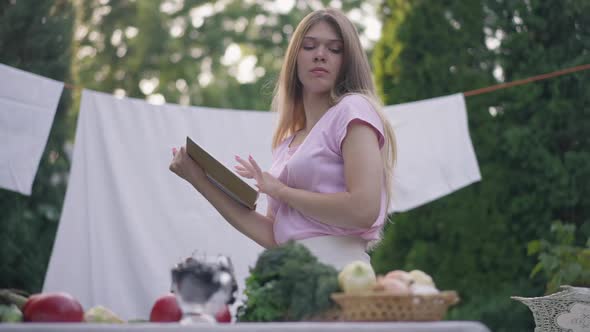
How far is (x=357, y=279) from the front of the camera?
137cm

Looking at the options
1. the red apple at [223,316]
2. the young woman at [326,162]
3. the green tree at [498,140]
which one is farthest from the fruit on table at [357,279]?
the green tree at [498,140]

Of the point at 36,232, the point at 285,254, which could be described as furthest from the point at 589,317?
the point at 36,232

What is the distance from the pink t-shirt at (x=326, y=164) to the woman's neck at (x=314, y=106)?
0.12 m

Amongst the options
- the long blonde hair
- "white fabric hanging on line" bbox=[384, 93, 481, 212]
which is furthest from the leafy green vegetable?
"white fabric hanging on line" bbox=[384, 93, 481, 212]

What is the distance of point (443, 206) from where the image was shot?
489cm

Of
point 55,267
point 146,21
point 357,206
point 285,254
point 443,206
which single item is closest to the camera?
point 285,254

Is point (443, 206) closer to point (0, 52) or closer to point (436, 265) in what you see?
point (436, 265)

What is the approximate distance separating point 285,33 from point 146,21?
2.29m

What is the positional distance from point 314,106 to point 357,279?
2.59ft

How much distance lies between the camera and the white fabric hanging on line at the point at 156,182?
12.9ft

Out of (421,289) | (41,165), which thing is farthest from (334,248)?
(41,165)

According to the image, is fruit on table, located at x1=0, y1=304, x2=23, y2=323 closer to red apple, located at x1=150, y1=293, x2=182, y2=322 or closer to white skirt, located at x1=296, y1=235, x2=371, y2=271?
red apple, located at x1=150, y1=293, x2=182, y2=322

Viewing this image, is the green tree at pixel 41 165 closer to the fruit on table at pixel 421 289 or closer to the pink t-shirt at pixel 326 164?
the pink t-shirt at pixel 326 164

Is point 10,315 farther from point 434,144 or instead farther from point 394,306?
point 434,144
